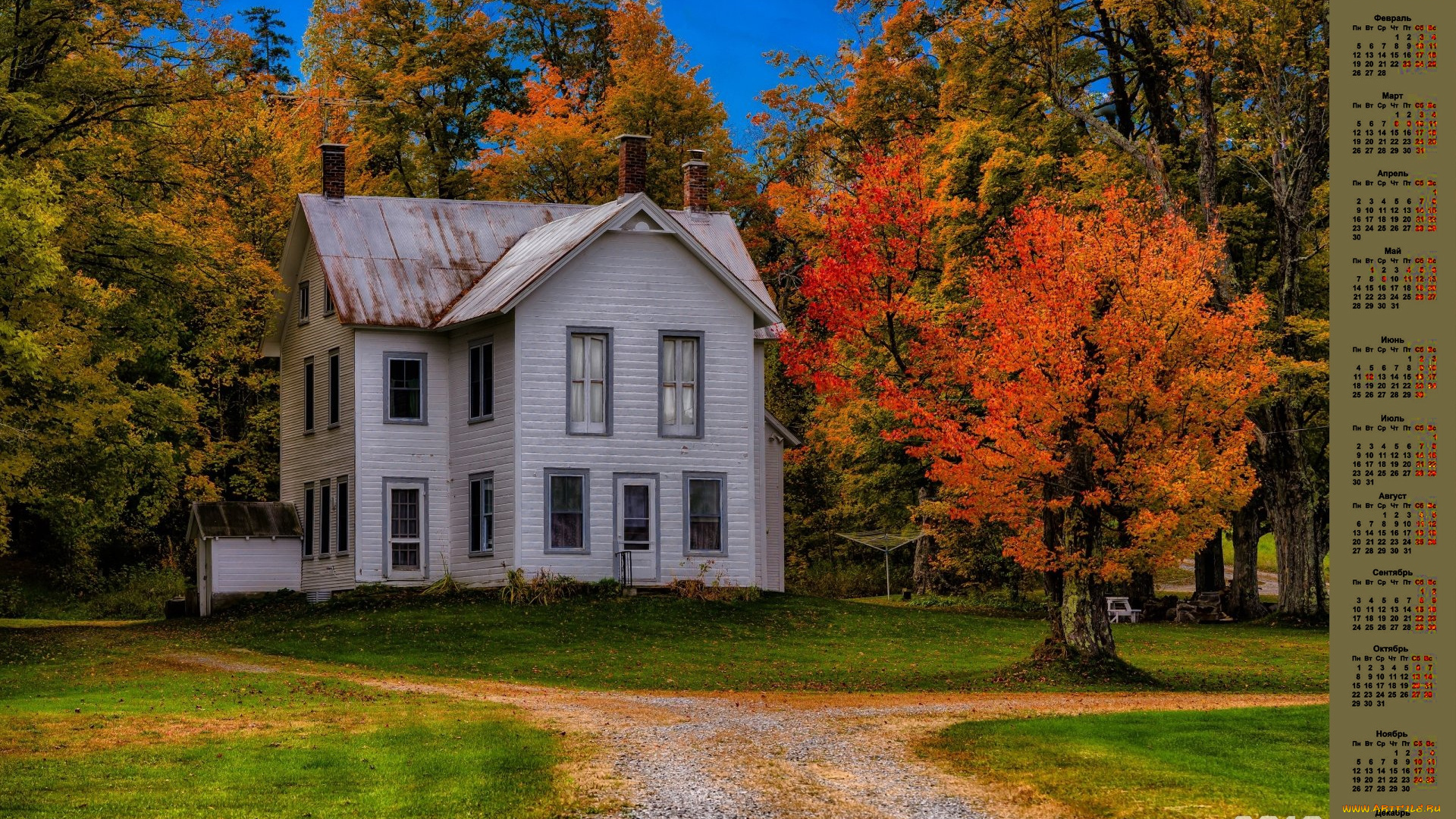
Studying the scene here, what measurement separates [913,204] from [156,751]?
97.1ft

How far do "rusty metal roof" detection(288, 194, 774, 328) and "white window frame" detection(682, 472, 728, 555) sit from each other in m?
4.09

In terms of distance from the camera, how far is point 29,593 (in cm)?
5006

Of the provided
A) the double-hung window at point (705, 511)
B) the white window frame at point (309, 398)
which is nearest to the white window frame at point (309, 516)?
the white window frame at point (309, 398)

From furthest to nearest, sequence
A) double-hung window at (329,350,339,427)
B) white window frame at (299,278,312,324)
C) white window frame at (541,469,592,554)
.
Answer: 1. white window frame at (299,278,312,324)
2. double-hung window at (329,350,339,427)
3. white window frame at (541,469,592,554)

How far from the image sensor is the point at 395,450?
3925 cm

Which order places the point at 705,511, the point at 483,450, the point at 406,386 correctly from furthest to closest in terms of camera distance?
the point at 406,386 < the point at 705,511 < the point at 483,450

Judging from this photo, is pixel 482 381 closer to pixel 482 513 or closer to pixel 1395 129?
pixel 482 513

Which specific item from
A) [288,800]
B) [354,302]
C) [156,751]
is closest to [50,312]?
[354,302]

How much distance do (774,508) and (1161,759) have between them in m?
26.3

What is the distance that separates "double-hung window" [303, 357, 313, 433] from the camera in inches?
1656

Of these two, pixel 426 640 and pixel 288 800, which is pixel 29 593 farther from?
pixel 288 800

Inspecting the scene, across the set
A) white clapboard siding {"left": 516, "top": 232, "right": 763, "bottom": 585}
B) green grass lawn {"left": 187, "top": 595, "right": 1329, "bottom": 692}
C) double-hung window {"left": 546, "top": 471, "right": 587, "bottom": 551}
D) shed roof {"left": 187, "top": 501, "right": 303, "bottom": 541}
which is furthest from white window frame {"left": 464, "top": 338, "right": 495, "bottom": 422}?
shed roof {"left": 187, "top": 501, "right": 303, "bottom": 541}

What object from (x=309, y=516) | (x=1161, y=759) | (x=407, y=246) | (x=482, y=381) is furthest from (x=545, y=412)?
(x=1161, y=759)

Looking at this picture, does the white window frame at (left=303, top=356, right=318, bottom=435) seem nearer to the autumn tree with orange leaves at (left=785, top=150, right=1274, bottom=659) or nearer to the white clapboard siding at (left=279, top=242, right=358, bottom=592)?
the white clapboard siding at (left=279, top=242, right=358, bottom=592)
